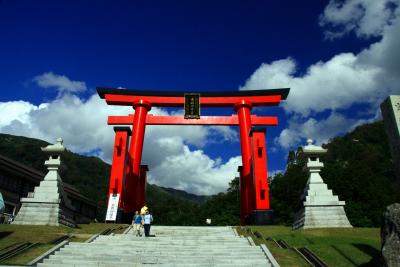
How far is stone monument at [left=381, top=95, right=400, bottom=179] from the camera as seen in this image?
21.1 feet

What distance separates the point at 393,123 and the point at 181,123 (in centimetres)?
1851

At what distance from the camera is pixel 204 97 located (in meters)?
24.8

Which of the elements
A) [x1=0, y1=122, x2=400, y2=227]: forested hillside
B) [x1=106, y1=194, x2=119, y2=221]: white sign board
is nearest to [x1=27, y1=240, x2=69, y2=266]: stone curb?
[x1=0, y1=122, x2=400, y2=227]: forested hillside

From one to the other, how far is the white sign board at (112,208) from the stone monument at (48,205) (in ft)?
8.81

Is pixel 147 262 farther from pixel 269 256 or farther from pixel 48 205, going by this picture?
pixel 48 205

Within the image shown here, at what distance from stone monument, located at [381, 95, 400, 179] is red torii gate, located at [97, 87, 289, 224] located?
14816 mm

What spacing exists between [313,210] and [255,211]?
5.13 m

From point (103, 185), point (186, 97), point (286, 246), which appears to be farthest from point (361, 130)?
point (286, 246)

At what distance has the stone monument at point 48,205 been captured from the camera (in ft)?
52.2

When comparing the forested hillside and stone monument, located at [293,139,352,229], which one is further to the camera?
the forested hillside

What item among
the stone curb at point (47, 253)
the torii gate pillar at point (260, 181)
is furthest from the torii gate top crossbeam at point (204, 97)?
the stone curb at point (47, 253)

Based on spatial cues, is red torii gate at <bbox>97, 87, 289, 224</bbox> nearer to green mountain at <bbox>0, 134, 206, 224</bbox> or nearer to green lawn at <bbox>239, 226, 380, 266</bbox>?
green lawn at <bbox>239, 226, 380, 266</bbox>

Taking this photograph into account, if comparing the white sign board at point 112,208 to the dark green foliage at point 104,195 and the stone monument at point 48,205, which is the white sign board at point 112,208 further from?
the dark green foliage at point 104,195

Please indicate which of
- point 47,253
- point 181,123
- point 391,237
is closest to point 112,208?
point 181,123
